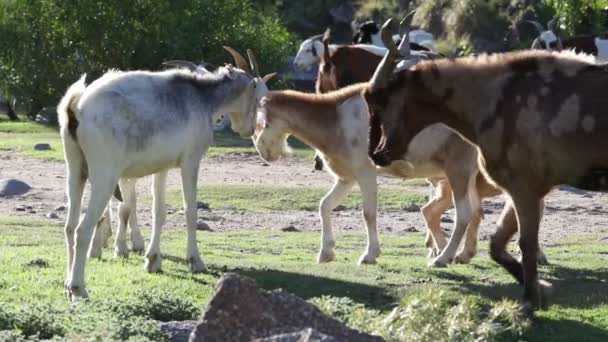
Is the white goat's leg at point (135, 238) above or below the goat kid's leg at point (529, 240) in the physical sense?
below

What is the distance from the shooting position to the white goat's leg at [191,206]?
1327cm

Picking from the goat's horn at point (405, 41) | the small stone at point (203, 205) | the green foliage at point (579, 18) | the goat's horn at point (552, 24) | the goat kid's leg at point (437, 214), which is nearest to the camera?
the goat's horn at point (405, 41)

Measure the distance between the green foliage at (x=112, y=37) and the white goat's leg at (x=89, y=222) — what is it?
66.8 ft

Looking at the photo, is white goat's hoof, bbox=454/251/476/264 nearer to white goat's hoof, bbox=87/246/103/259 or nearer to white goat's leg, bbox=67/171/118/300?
white goat's hoof, bbox=87/246/103/259

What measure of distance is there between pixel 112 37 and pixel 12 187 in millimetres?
10447

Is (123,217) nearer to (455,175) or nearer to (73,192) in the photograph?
(73,192)

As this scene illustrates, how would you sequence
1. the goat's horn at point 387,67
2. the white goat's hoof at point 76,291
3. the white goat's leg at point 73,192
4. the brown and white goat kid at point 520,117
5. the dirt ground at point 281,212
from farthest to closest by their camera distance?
the dirt ground at point 281,212 → the white goat's leg at point 73,192 → the goat's horn at point 387,67 → the white goat's hoof at point 76,291 → the brown and white goat kid at point 520,117

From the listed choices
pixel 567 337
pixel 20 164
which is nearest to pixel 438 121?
pixel 567 337

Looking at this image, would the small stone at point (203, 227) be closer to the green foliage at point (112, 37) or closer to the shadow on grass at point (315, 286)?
the shadow on grass at point (315, 286)

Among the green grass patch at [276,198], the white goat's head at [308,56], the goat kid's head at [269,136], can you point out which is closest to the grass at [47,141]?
the white goat's head at [308,56]

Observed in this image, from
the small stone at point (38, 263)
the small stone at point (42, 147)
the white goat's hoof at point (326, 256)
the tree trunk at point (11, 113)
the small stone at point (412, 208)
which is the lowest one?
the tree trunk at point (11, 113)

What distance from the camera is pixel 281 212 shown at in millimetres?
20953

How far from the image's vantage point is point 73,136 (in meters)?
11.8

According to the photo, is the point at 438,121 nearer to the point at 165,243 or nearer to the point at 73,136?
the point at 73,136
